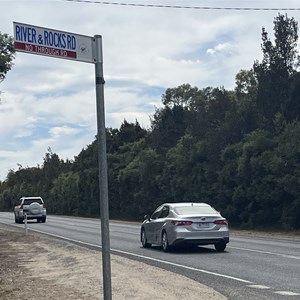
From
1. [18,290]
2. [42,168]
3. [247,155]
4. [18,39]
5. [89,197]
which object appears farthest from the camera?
[42,168]

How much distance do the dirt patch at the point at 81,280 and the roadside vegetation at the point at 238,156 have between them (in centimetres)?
1902

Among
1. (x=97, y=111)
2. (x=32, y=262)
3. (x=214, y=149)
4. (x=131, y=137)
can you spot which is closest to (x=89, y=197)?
(x=131, y=137)

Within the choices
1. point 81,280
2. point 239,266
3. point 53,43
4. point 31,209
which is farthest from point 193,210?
point 31,209

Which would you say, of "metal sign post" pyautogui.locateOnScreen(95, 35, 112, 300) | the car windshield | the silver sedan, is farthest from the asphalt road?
"metal sign post" pyautogui.locateOnScreen(95, 35, 112, 300)

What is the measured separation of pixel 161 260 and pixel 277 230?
19.4 m

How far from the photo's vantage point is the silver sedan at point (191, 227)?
20172mm

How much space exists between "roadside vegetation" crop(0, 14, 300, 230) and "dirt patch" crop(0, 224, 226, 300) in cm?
1902

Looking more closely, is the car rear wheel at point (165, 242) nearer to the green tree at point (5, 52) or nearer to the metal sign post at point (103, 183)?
the green tree at point (5, 52)

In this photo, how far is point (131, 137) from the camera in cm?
7725

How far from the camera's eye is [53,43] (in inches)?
239

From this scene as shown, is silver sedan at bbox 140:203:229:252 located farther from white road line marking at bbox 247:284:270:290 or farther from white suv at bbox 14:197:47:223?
white suv at bbox 14:197:47:223

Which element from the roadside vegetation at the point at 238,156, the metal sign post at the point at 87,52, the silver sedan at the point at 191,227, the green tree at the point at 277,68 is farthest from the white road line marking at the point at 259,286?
the green tree at the point at 277,68

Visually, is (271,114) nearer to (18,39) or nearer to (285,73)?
(285,73)

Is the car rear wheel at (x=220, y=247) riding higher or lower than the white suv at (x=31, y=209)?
lower
